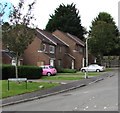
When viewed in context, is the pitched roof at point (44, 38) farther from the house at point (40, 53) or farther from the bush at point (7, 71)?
the bush at point (7, 71)

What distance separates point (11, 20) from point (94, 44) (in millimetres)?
33209

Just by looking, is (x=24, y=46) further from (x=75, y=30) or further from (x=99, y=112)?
(x=75, y=30)

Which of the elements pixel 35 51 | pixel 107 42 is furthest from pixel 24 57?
pixel 107 42

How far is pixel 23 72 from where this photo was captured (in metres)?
27.1

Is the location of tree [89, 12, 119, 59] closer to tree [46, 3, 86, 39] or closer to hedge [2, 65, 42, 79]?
tree [46, 3, 86, 39]

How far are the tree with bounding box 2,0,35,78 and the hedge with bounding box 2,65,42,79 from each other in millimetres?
8356

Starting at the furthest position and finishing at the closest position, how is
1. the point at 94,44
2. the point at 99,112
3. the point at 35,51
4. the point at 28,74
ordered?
the point at 94,44 → the point at 35,51 → the point at 28,74 → the point at 99,112

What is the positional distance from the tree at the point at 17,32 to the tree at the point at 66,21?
166ft

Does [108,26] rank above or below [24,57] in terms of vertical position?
above

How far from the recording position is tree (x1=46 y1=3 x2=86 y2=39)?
226 ft

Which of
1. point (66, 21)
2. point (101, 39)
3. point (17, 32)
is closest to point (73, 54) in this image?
point (101, 39)

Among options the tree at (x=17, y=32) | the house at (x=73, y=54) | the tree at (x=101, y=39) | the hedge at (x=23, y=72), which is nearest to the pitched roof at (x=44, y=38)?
the house at (x=73, y=54)

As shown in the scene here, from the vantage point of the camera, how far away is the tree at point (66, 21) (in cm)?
6875

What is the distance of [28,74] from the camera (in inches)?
1074
